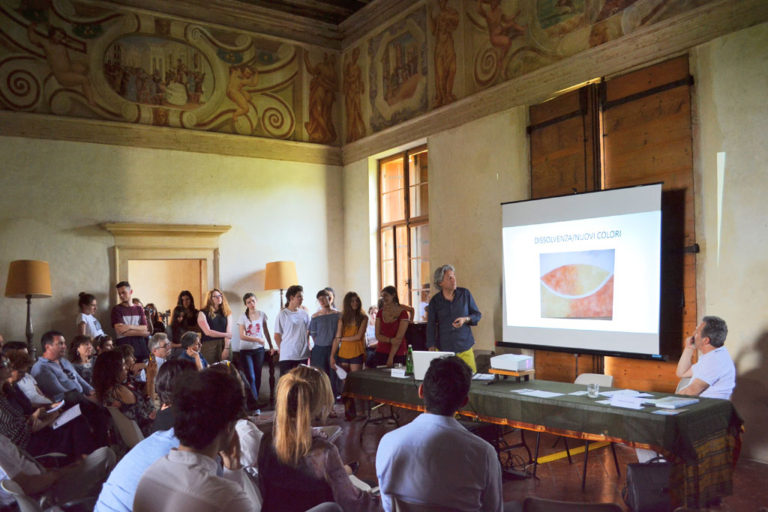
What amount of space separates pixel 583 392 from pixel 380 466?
253 cm

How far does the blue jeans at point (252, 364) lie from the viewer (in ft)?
28.0

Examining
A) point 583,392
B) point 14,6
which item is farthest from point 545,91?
point 14,6

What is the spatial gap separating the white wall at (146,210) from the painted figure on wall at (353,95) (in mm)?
781

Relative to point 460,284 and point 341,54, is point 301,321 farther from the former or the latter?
point 341,54

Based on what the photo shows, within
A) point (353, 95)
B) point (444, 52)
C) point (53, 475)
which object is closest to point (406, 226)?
point (353, 95)

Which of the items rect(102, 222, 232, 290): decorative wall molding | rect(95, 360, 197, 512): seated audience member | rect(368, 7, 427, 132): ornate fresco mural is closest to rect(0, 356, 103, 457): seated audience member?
rect(95, 360, 197, 512): seated audience member

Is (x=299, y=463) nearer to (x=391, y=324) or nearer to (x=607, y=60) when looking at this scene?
(x=391, y=324)

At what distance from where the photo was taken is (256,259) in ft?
32.9

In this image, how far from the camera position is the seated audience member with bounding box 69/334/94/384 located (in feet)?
19.5

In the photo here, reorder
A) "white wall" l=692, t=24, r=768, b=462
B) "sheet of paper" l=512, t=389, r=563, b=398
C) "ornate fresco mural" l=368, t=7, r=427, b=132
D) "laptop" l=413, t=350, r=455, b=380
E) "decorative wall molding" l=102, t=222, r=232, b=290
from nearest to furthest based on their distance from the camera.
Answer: "sheet of paper" l=512, t=389, r=563, b=398, "laptop" l=413, t=350, r=455, b=380, "white wall" l=692, t=24, r=768, b=462, "decorative wall molding" l=102, t=222, r=232, b=290, "ornate fresco mural" l=368, t=7, r=427, b=132

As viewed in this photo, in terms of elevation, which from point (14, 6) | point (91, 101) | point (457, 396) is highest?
point (14, 6)

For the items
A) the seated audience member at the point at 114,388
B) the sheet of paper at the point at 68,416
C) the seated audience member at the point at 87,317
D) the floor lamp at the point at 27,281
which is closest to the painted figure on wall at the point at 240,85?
the seated audience member at the point at 87,317

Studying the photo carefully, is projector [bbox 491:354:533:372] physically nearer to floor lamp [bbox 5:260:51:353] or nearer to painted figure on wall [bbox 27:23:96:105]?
floor lamp [bbox 5:260:51:353]

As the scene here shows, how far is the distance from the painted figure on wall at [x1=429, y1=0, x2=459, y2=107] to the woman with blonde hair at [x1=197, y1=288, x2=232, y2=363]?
4088mm
